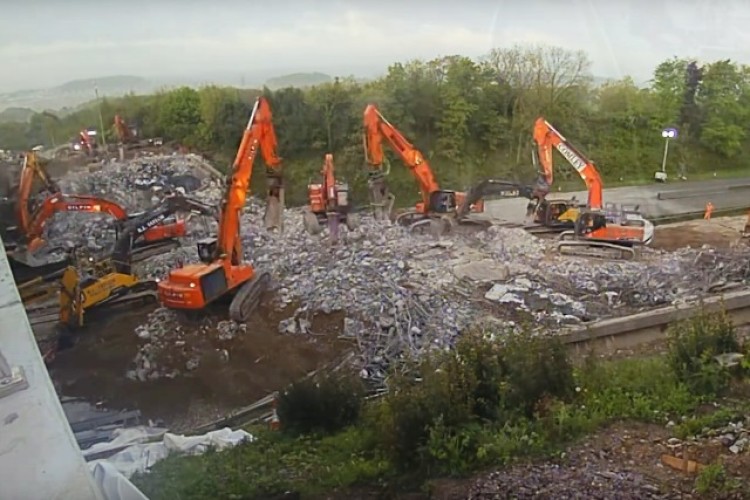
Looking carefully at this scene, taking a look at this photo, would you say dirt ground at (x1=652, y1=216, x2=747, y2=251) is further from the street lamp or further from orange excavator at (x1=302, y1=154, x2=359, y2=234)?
orange excavator at (x1=302, y1=154, x2=359, y2=234)

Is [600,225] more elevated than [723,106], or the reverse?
[723,106]

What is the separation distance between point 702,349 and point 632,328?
0.16 m

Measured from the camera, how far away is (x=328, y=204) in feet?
4.38

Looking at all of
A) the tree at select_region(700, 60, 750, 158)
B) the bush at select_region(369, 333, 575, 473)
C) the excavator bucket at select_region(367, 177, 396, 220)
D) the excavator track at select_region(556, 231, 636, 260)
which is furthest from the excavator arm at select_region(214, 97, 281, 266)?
the tree at select_region(700, 60, 750, 158)

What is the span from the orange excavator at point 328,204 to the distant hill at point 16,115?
50 centimetres

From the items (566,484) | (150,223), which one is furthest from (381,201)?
(566,484)

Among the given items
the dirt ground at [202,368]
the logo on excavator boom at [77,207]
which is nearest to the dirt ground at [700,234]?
the dirt ground at [202,368]

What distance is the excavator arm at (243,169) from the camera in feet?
4.02

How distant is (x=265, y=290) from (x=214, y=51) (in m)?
0.48

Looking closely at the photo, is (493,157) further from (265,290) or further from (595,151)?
(265,290)

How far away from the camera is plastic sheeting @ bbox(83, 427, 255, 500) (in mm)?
1237

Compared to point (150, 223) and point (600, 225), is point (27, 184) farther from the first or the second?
point (600, 225)

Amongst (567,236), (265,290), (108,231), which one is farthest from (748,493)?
(108,231)

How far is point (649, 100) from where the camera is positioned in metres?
1.41
